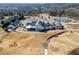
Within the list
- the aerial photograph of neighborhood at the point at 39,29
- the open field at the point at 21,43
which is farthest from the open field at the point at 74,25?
the open field at the point at 21,43

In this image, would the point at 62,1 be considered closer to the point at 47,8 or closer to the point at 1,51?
the point at 47,8

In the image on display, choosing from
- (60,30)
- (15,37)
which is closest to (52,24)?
(60,30)

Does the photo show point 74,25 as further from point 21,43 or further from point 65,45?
point 21,43

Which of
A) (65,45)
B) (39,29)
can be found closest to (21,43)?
(39,29)

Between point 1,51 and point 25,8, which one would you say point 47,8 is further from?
point 1,51
